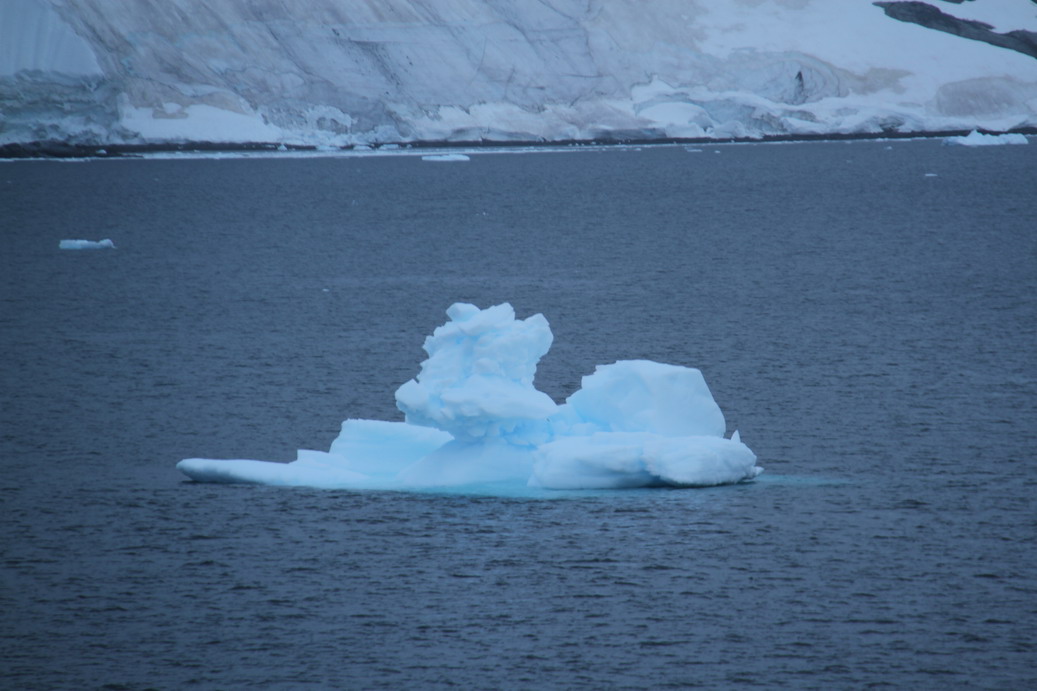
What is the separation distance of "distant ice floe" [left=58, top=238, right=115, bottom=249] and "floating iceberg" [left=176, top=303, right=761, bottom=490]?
24996mm

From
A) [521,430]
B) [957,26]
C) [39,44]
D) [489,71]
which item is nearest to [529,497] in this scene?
[521,430]

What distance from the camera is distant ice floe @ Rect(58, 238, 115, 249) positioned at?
37875 mm

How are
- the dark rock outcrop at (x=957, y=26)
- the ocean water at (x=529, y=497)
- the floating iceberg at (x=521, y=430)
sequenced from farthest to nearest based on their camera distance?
the dark rock outcrop at (x=957, y=26), the floating iceberg at (x=521, y=430), the ocean water at (x=529, y=497)

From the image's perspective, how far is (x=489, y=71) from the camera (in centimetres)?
9750

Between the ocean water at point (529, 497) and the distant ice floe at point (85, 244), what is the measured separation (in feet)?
1.24

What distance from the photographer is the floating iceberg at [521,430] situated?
13.6m

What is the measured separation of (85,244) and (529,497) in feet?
92.0

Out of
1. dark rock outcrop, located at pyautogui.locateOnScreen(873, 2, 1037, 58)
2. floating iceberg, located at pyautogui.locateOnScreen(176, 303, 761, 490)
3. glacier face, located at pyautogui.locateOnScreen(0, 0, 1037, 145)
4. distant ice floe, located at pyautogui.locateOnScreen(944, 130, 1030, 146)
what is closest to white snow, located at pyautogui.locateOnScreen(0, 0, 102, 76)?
glacier face, located at pyautogui.locateOnScreen(0, 0, 1037, 145)

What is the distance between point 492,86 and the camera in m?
97.4

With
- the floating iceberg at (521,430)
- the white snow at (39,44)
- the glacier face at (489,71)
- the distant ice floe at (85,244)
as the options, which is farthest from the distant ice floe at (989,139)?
the floating iceberg at (521,430)

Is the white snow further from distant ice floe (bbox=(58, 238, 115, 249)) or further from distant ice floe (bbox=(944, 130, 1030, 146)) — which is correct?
distant ice floe (bbox=(944, 130, 1030, 146))

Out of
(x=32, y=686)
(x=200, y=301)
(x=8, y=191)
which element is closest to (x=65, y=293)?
(x=200, y=301)

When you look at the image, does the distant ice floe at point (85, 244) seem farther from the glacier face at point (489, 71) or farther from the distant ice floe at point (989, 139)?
the distant ice floe at point (989, 139)

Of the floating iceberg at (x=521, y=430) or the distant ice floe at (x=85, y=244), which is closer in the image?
the floating iceberg at (x=521, y=430)
